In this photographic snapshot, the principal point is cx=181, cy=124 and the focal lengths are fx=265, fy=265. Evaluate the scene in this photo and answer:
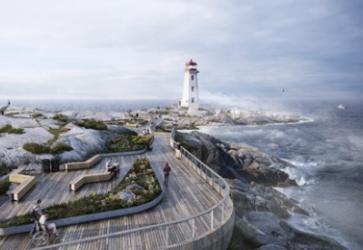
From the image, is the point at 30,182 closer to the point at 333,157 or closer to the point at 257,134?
the point at 333,157

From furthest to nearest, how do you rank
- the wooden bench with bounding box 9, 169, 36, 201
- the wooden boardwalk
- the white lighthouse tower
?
the white lighthouse tower, the wooden bench with bounding box 9, 169, 36, 201, the wooden boardwalk

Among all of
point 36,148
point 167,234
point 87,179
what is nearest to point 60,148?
point 36,148

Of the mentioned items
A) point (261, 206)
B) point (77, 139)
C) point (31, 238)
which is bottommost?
point (261, 206)

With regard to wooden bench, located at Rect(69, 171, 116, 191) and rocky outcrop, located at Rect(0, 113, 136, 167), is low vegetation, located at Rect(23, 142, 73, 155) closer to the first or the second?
rocky outcrop, located at Rect(0, 113, 136, 167)

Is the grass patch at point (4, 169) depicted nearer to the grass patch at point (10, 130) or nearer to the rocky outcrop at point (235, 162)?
the grass patch at point (10, 130)

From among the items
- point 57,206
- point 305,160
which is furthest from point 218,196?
point 305,160

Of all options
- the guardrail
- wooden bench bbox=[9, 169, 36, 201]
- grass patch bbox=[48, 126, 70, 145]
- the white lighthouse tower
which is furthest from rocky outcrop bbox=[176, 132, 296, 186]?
the white lighthouse tower

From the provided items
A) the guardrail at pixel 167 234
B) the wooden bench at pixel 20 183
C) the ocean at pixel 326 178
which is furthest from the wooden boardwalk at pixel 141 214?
the ocean at pixel 326 178
